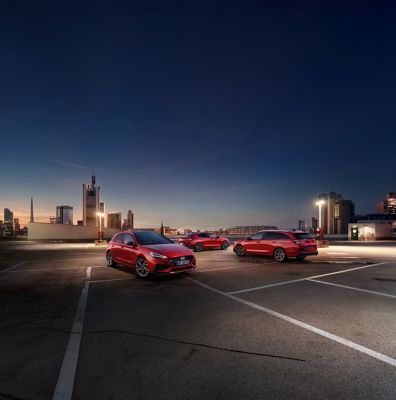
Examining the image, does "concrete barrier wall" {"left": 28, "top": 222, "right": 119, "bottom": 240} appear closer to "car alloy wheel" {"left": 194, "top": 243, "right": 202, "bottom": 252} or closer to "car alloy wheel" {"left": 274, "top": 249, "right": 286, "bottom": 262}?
"car alloy wheel" {"left": 194, "top": 243, "right": 202, "bottom": 252}

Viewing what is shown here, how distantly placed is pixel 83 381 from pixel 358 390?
2920 millimetres

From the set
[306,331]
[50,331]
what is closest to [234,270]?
[306,331]

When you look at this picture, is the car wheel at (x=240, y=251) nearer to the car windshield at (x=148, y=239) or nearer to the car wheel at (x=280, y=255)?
the car wheel at (x=280, y=255)

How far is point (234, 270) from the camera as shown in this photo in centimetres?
1084

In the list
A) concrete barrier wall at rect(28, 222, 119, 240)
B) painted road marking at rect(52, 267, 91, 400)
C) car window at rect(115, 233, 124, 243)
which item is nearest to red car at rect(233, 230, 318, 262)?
car window at rect(115, 233, 124, 243)

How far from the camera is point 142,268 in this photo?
9195mm

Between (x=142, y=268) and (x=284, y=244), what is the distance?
7.16 metres

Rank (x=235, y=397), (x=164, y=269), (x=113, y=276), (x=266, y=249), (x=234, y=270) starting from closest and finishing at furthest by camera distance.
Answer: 1. (x=235, y=397)
2. (x=164, y=269)
3. (x=113, y=276)
4. (x=234, y=270)
5. (x=266, y=249)

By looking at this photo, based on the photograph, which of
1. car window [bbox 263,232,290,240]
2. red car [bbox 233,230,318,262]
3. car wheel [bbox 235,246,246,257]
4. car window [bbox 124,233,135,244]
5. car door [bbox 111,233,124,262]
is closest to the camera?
car window [bbox 124,233,135,244]

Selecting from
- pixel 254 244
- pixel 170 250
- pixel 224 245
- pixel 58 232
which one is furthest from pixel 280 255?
pixel 58 232

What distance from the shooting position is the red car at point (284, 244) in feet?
42.6

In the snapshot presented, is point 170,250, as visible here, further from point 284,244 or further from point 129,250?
point 284,244

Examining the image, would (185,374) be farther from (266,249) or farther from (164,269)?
(266,249)

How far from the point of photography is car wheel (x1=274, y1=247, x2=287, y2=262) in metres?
13.2
